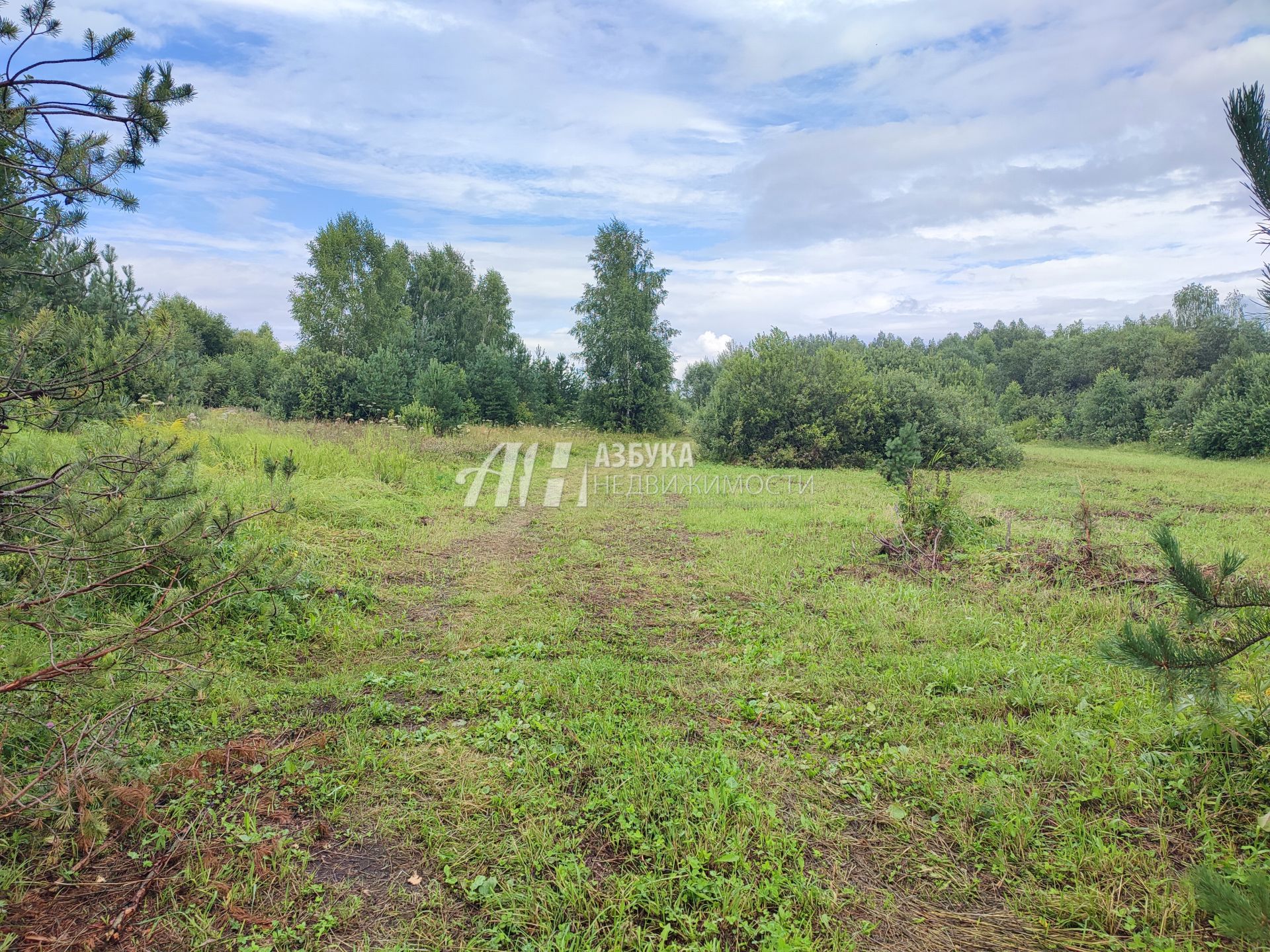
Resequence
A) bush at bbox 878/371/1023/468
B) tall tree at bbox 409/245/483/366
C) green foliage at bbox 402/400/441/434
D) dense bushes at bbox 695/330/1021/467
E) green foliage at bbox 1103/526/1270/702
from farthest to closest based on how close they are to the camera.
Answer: tall tree at bbox 409/245/483/366, dense bushes at bbox 695/330/1021/467, bush at bbox 878/371/1023/468, green foliage at bbox 402/400/441/434, green foliage at bbox 1103/526/1270/702

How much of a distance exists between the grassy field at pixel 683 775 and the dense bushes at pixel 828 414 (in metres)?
12.9

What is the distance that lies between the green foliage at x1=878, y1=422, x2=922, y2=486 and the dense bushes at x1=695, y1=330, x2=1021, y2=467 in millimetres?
8035

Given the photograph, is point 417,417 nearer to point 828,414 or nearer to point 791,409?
point 791,409

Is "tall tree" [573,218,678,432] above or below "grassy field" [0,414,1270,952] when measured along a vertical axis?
above

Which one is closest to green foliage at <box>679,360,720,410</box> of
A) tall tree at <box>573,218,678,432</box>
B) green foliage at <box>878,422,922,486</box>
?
tall tree at <box>573,218,678,432</box>

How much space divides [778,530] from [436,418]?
12.0 meters

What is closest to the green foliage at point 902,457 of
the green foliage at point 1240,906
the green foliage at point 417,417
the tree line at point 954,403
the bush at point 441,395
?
the tree line at point 954,403

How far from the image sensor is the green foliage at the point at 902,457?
921 centimetres

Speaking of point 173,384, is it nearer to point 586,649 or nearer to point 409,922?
point 586,649

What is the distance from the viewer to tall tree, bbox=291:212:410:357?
102 ft

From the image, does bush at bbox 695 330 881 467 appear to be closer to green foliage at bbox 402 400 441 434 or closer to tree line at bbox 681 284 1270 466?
tree line at bbox 681 284 1270 466

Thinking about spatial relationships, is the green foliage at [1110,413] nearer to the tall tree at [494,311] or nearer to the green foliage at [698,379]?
the green foliage at [698,379]

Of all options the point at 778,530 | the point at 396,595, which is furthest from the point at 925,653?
the point at 396,595

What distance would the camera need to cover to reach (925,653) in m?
4.21
